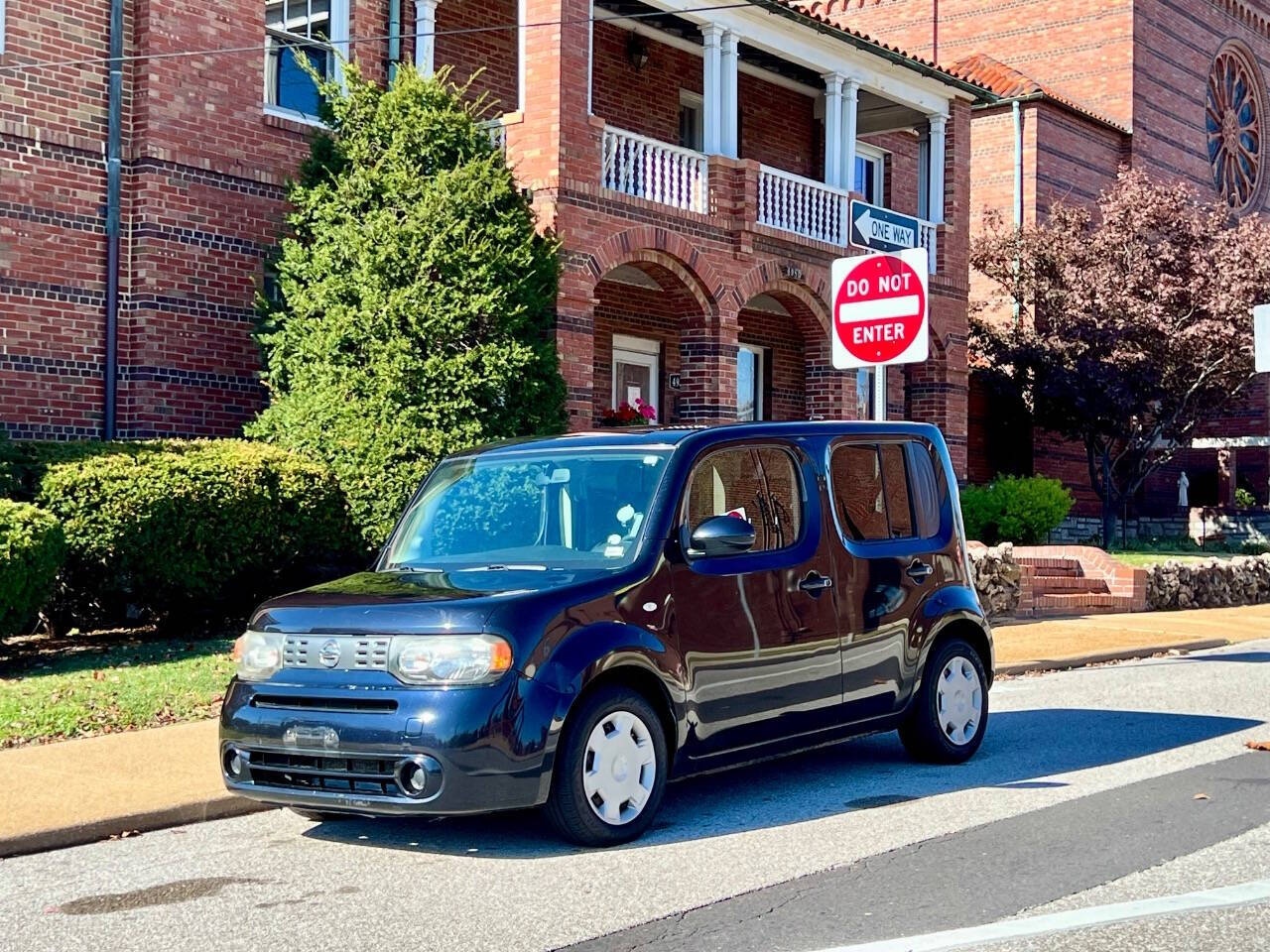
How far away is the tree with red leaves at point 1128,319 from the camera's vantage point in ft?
84.8

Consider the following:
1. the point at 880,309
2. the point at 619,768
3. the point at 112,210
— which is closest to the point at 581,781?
the point at 619,768

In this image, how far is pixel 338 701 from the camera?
6.46 m

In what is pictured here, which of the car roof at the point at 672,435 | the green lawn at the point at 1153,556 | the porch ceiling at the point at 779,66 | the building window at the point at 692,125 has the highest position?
the porch ceiling at the point at 779,66

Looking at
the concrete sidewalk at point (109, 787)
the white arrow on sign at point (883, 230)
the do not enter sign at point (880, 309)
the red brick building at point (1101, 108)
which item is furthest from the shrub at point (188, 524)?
the red brick building at point (1101, 108)

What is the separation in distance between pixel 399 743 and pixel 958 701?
3.68 m

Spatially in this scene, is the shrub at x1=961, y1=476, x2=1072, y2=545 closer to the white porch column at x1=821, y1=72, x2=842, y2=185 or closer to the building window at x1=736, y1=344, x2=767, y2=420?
the building window at x1=736, y1=344, x2=767, y2=420

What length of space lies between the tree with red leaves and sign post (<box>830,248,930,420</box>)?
15.5 metres

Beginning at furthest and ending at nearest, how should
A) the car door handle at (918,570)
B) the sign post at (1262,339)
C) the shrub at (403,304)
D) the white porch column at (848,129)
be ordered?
the white porch column at (848,129), the sign post at (1262,339), the shrub at (403,304), the car door handle at (918,570)

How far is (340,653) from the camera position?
6.51 meters

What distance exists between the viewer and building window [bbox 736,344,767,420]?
77.7ft

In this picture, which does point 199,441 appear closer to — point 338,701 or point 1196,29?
point 338,701

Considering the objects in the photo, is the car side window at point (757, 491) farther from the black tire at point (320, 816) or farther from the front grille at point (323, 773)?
the black tire at point (320, 816)

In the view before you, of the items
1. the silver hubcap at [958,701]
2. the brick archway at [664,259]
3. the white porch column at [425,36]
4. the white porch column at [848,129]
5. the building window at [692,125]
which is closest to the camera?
the silver hubcap at [958,701]

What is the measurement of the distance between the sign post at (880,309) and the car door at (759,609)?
376 centimetres
